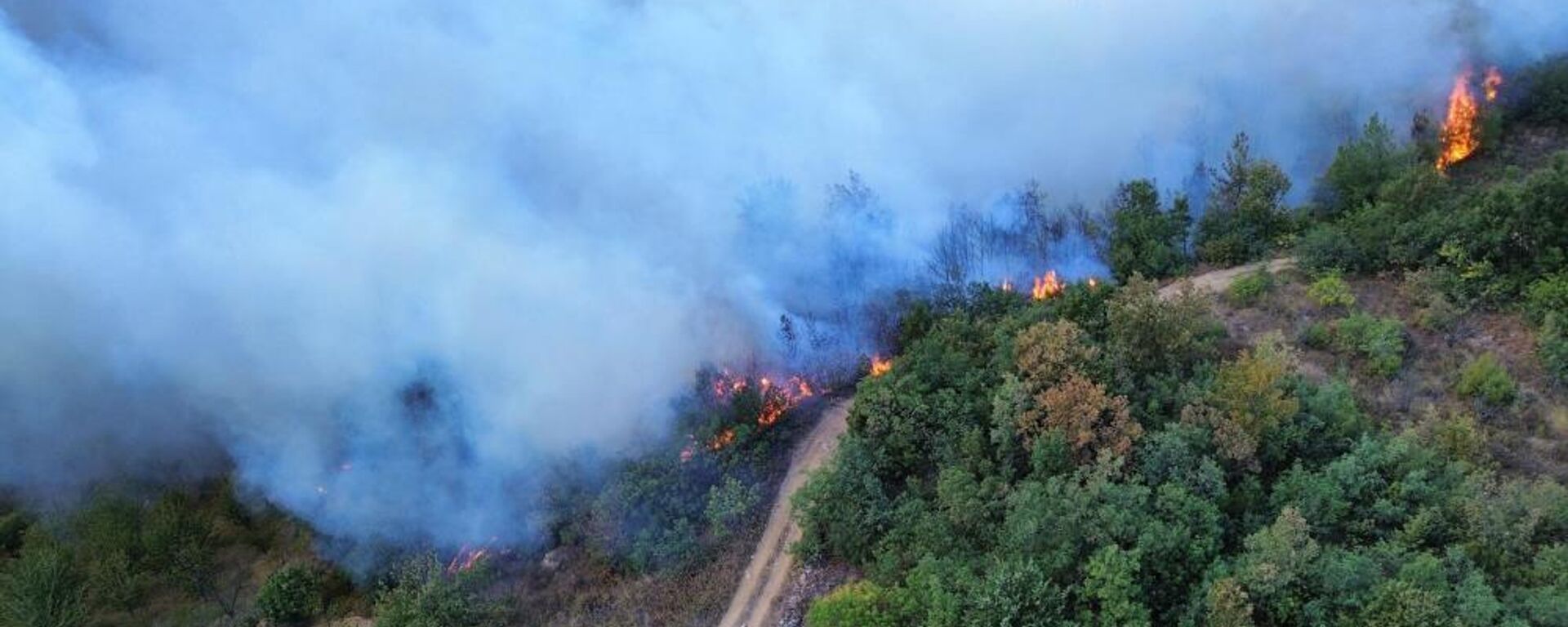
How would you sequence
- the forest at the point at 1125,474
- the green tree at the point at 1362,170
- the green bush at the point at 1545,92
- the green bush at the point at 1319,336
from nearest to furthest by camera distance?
1. the forest at the point at 1125,474
2. the green bush at the point at 1319,336
3. the green tree at the point at 1362,170
4. the green bush at the point at 1545,92

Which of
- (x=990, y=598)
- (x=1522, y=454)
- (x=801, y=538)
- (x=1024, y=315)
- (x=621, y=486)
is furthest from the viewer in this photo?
(x=1024, y=315)

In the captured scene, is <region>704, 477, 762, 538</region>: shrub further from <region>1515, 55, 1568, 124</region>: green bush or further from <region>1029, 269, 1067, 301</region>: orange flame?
<region>1515, 55, 1568, 124</region>: green bush

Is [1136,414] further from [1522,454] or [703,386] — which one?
[703,386]

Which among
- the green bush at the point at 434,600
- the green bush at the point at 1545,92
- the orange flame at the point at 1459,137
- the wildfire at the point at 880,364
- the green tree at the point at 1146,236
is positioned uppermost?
the green bush at the point at 1545,92

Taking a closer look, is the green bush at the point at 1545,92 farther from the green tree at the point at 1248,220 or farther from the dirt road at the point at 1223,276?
the dirt road at the point at 1223,276

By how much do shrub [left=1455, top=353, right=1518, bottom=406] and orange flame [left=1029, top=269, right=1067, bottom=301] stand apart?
15702 mm

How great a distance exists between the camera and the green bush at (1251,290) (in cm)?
4106

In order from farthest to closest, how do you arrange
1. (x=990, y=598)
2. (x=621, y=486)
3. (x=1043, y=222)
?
(x=1043, y=222) < (x=621, y=486) < (x=990, y=598)

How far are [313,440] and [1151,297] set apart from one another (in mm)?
33828

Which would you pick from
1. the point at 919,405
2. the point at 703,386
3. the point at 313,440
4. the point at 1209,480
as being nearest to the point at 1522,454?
the point at 1209,480

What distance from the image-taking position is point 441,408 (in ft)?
133

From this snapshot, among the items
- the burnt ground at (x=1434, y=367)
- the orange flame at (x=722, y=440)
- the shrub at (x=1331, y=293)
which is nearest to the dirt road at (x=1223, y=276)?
the burnt ground at (x=1434, y=367)

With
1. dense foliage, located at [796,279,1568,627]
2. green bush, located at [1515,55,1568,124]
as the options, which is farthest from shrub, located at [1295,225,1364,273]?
green bush, located at [1515,55,1568,124]

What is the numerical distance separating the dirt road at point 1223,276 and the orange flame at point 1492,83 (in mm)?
18449
